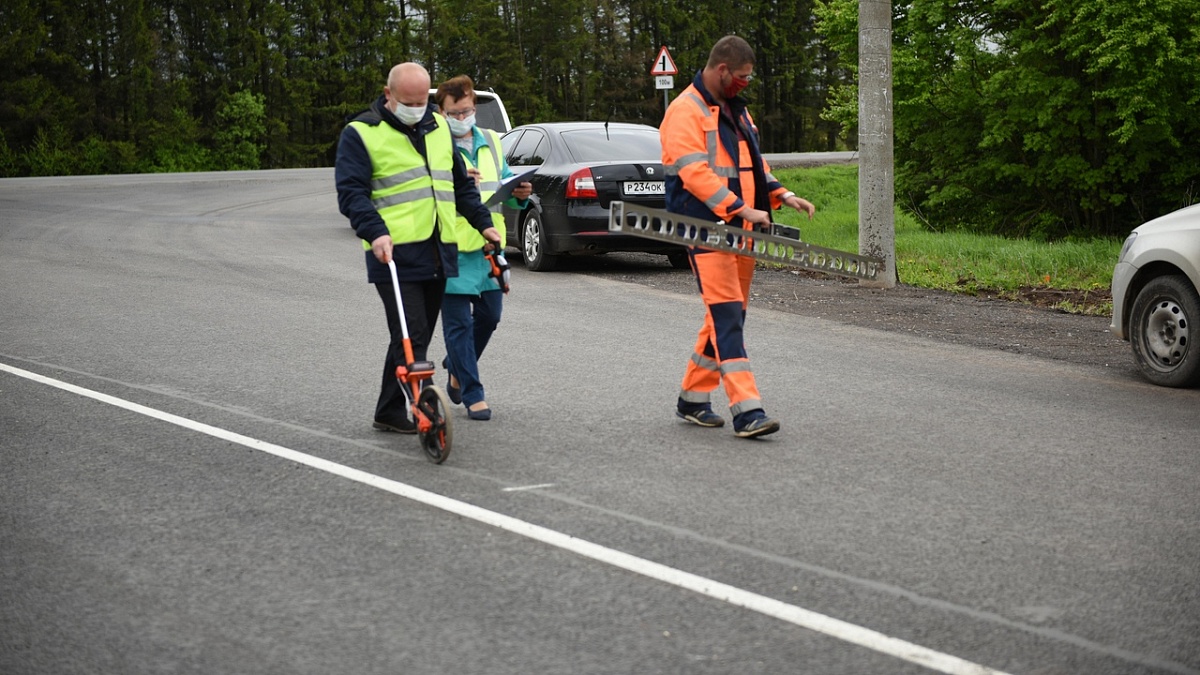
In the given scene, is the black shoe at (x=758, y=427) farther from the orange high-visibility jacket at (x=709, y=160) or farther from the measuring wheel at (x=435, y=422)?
the measuring wheel at (x=435, y=422)

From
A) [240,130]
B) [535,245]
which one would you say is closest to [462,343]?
[535,245]

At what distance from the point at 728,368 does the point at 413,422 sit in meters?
1.57

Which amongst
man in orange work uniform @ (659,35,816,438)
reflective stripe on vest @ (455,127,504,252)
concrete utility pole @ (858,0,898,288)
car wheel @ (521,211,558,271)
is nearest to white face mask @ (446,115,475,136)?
reflective stripe on vest @ (455,127,504,252)

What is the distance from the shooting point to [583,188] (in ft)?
45.8

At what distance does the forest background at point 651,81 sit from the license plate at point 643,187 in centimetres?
690

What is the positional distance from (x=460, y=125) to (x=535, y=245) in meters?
7.43

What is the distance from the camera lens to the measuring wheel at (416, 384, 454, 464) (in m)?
5.96

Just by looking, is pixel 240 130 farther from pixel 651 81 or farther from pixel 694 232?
pixel 694 232

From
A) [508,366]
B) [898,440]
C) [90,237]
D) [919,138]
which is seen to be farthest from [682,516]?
[919,138]

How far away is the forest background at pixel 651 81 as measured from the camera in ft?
60.7

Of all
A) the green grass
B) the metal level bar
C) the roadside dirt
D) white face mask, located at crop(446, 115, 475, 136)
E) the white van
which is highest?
the white van

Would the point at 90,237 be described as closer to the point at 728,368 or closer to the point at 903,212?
the point at 903,212

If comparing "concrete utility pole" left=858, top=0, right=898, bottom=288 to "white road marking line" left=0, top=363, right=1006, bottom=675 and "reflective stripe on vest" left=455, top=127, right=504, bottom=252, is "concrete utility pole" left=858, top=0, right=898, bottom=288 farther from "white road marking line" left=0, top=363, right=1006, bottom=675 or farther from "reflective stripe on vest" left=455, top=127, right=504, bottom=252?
"white road marking line" left=0, top=363, right=1006, bottom=675

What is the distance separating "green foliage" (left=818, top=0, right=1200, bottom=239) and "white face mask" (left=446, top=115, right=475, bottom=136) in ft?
40.5
